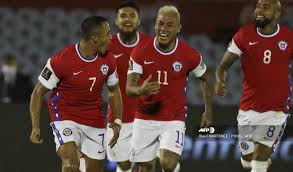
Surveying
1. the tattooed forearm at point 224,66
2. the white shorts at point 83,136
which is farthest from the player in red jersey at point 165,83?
the white shorts at point 83,136

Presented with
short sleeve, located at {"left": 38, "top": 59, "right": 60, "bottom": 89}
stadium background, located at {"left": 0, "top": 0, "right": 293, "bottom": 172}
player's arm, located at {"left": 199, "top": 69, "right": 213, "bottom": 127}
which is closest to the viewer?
short sleeve, located at {"left": 38, "top": 59, "right": 60, "bottom": 89}

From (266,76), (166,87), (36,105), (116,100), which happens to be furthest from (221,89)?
(36,105)

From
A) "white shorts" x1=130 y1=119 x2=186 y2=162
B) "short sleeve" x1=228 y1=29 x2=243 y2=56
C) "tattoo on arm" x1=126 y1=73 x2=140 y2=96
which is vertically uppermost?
"short sleeve" x1=228 y1=29 x2=243 y2=56

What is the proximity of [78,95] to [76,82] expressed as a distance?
0.15 metres

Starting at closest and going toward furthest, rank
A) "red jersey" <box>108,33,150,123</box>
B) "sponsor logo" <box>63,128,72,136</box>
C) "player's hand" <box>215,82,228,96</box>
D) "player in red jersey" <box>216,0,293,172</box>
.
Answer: "sponsor logo" <box>63,128,72,136</box>, "player's hand" <box>215,82,228,96</box>, "player in red jersey" <box>216,0,293,172</box>, "red jersey" <box>108,33,150,123</box>

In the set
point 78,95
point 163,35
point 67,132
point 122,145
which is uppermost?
point 163,35

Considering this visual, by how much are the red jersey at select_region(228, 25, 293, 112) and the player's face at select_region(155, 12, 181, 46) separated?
98 cm

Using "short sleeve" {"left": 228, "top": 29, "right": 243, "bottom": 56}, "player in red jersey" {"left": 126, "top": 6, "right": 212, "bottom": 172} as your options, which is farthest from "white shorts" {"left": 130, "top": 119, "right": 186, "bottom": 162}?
"short sleeve" {"left": 228, "top": 29, "right": 243, "bottom": 56}

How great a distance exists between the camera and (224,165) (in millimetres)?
10766

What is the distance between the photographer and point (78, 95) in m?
8.43

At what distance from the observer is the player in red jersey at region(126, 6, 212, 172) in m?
8.62

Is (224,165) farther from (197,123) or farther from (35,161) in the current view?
→ (35,161)

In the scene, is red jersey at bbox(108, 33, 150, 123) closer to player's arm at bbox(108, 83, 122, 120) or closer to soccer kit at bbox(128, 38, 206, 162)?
soccer kit at bbox(128, 38, 206, 162)

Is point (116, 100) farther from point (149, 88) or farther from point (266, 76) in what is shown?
point (266, 76)
